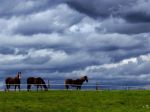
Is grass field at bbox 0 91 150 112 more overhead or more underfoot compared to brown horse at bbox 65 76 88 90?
more underfoot

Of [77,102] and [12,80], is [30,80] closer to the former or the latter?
[12,80]

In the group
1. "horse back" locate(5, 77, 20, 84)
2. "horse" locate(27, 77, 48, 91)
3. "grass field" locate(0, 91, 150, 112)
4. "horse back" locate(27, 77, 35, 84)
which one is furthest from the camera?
"horse back" locate(27, 77, 35, 84)

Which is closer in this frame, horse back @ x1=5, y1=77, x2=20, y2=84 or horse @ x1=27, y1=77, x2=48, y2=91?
horse back @ x1=5, y1=77, x2=20, y2=84

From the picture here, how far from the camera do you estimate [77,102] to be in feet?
171

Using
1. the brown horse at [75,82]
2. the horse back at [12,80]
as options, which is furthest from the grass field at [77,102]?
the brown horse at [75,82]

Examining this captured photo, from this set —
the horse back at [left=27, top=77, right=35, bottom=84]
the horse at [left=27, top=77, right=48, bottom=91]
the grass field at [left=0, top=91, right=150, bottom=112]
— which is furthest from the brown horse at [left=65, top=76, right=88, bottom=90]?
the grass field at [left=0, top=91, right=150, bottom=112]

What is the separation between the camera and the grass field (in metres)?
47.2

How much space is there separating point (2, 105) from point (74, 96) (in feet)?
36.1

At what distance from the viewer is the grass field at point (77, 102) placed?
47.2m

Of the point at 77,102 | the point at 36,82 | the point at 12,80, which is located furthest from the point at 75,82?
the point at 77,102

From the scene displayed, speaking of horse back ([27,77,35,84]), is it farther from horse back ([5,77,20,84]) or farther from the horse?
horse back ([5,77,20,84])

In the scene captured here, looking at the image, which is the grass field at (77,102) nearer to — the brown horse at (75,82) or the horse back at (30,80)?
the horse back at (30,80)

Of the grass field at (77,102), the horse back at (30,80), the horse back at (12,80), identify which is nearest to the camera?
the grass field at (77,102)

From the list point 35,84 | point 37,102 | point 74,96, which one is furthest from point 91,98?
point 35,84
